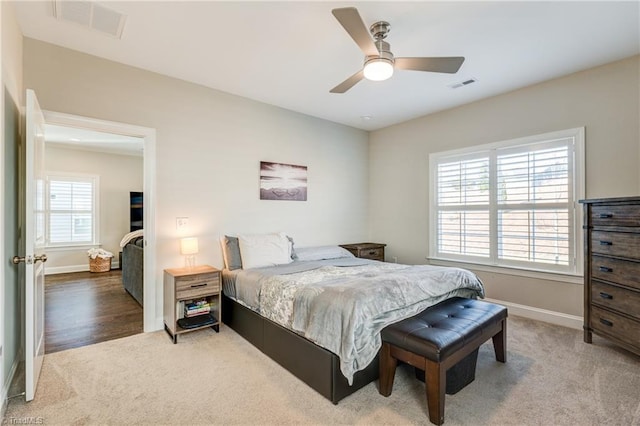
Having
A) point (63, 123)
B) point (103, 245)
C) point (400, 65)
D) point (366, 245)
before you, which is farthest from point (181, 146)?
point (103, 245)

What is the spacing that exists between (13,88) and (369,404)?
3481mm

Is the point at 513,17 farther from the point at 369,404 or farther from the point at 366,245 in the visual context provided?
the point at 366,245

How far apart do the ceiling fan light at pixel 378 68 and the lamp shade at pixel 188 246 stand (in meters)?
2.47

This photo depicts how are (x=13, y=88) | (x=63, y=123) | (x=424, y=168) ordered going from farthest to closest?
(x=424, y=168), (x=63, y=123), (x=13, y=88)

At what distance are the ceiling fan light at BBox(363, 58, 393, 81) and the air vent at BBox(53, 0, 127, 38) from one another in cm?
197

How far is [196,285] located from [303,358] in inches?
57.3

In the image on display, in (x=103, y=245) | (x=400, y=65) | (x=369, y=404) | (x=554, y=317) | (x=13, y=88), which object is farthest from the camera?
(x=103, y=245)

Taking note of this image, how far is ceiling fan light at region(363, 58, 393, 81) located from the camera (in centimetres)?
229

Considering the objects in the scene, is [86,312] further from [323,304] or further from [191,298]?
[323,304]

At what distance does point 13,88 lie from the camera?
2318 millimetres

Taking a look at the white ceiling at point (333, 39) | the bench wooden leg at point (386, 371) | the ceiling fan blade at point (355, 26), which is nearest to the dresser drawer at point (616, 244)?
the white ceiling at point (333, 39)

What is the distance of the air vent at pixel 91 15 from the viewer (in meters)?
2.29

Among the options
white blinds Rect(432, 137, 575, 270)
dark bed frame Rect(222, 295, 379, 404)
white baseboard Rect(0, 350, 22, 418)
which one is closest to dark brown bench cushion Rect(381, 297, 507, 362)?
dark bed frame Rect(222, 295, 379, 404)

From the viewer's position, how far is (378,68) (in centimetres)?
233
